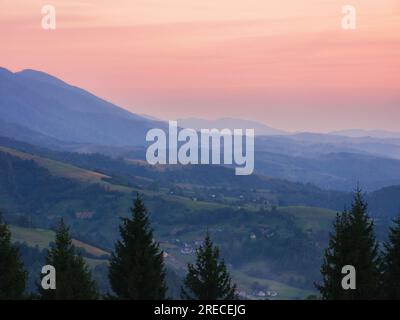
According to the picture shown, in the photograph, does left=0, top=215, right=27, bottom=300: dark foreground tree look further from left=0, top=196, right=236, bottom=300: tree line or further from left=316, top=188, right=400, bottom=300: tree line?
left=316, top=188, right=400, bottom=300: tree line

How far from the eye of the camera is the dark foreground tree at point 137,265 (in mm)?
46688

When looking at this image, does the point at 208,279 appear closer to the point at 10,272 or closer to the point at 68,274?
the point at 68,274

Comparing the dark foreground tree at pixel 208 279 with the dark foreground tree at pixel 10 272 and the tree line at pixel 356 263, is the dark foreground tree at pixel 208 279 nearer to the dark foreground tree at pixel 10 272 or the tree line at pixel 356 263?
the tree line at pixel 356 263

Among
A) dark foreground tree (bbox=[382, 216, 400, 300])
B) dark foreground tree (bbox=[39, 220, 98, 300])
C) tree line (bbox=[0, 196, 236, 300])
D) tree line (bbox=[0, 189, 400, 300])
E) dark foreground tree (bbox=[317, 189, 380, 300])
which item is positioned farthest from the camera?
dark foreground tree (bbox=[39, 220, 98, 300])

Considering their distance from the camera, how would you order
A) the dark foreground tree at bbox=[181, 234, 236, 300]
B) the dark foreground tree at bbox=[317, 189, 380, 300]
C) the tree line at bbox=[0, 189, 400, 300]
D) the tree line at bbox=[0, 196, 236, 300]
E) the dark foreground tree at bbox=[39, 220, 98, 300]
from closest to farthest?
the dark foreground tree at bbox=[317, 189, 380, 300] → the tree line at bbox=[0, 189, 400, 300] → the tree line at bbox=[0, 196, 236, 300] → the dark foreground tree at bbox=[181, 234, 236, 300] → the dark foreground tree at bbox=[39, 220, 98, 300]

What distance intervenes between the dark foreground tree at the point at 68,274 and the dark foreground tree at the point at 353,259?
1493 centimetres

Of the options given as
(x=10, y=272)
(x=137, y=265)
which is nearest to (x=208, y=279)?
(x=137, y=265)

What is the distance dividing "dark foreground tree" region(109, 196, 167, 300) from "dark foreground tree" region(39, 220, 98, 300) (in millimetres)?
2419

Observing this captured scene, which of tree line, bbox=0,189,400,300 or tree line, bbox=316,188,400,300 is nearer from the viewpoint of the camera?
tree line, bbox=316,188,400,300

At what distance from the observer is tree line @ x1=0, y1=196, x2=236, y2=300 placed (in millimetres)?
46938

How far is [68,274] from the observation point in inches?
1944

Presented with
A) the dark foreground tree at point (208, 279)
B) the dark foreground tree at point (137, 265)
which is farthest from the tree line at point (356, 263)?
the dark foreground tree at point (137, 265)

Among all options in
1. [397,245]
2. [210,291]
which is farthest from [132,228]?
[397,245]

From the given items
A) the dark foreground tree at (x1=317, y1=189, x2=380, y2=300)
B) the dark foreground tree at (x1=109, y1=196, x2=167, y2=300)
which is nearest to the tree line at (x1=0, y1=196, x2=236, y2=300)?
the dark foreground tree at (x1=109, y1=196, x2=167, y2=300)
